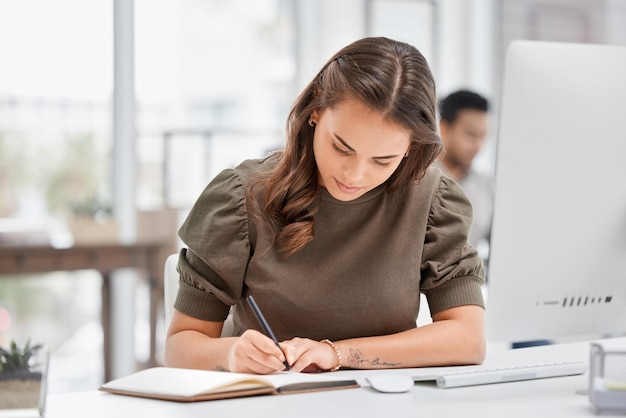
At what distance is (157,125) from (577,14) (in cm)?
237

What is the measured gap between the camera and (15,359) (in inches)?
37.5

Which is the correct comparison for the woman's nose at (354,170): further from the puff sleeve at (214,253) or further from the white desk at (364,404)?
the white desk at (364,404)

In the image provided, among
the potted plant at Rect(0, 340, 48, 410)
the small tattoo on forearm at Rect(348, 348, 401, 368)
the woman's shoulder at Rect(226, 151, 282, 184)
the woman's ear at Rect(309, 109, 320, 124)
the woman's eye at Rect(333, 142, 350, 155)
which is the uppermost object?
the woman's ear at Rect(309, 109, 320, 124)

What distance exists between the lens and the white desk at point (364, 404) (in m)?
1.01

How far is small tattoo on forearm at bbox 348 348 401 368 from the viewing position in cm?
130

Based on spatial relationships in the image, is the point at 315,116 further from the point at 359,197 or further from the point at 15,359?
the point at 15,359

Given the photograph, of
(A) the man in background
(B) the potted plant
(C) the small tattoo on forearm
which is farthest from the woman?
(A) the man in background

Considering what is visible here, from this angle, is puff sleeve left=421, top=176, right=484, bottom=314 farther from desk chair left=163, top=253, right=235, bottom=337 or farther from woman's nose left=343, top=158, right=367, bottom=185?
desk chair left=163, top=253, right=235, bottom=337

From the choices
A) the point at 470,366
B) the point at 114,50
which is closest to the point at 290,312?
the point at 470,366

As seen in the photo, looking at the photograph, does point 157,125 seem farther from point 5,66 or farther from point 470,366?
point 470,366

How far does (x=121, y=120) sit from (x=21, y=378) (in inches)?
102

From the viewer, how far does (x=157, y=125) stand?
11.7ft

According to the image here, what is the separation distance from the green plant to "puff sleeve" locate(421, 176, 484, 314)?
726 mm

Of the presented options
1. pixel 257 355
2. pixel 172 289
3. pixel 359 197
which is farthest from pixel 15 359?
pixel 359 197
